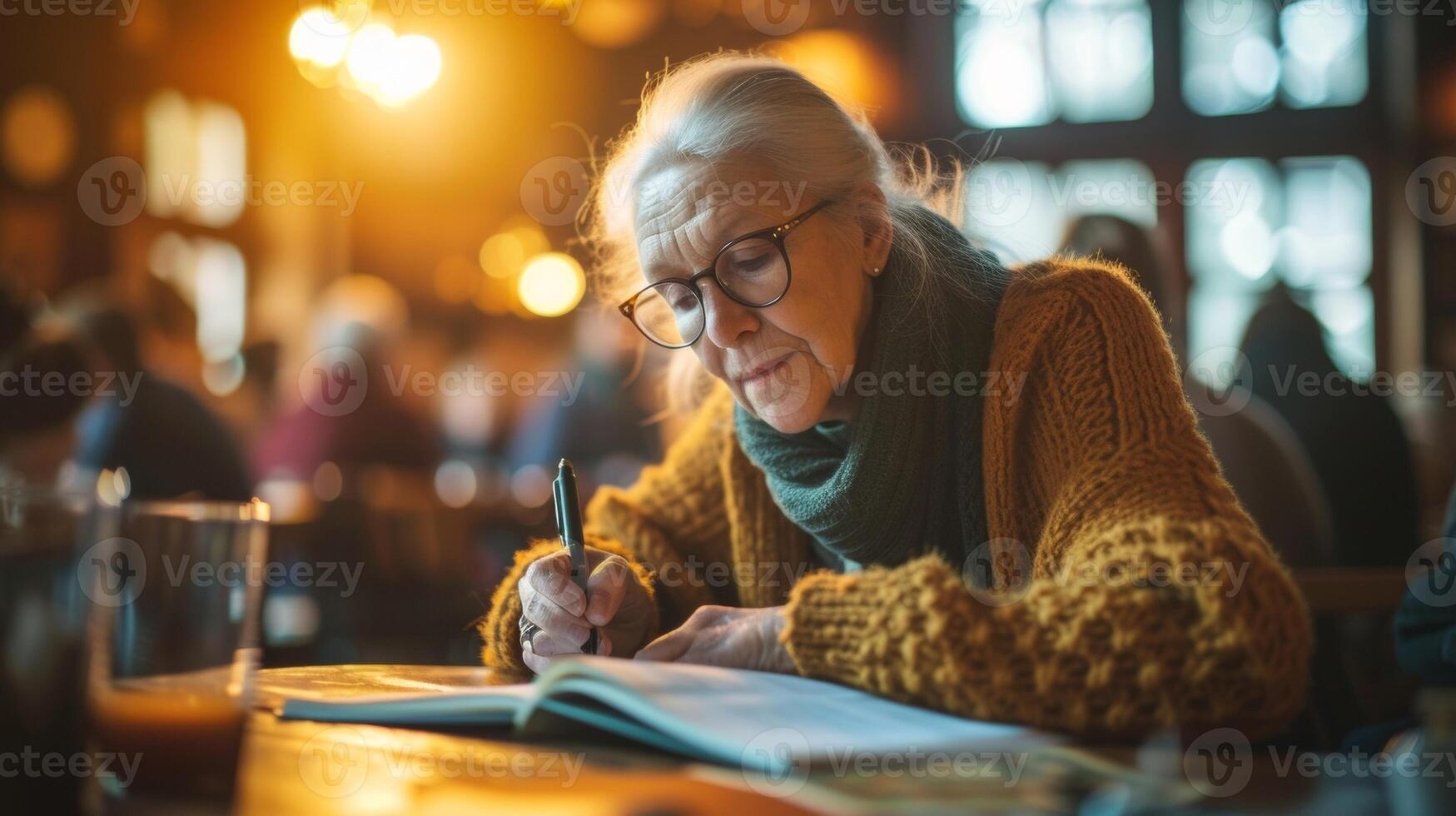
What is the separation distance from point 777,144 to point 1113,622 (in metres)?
0.74

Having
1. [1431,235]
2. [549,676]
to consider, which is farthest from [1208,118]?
[549,676]

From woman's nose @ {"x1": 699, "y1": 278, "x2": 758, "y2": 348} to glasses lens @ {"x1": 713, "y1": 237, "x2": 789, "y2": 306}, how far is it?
1 centimetres

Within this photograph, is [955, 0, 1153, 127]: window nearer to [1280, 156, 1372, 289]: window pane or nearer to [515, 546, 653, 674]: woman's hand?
[1280, 156, 1372, 289]: window pane

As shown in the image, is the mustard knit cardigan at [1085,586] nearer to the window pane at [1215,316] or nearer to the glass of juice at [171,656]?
the glass of juice at [171,656]

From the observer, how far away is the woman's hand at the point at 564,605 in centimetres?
137

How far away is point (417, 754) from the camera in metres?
0.87

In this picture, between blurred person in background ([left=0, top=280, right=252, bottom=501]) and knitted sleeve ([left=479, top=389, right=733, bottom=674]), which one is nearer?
knitted sleeve ([left=479, top=389, right=733, bottom=674])

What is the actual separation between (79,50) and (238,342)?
6.75 ft

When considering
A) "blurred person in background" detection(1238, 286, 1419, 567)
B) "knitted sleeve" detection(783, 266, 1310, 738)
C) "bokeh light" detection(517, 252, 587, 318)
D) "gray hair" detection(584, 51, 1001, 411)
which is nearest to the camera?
"knitted sleeve" detection(783, 266, 1310, 738)

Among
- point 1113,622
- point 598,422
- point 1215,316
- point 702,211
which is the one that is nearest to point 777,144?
point 702,211

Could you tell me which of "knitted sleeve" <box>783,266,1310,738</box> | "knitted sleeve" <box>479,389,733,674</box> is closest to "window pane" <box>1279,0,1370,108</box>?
"knitted sleeve" <box>479,389,733,674</box>

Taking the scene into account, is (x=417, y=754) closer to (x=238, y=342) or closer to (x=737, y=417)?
(x=737, y=417)

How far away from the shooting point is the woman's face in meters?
1.44

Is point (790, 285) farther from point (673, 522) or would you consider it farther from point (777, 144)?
point (673, 522)
